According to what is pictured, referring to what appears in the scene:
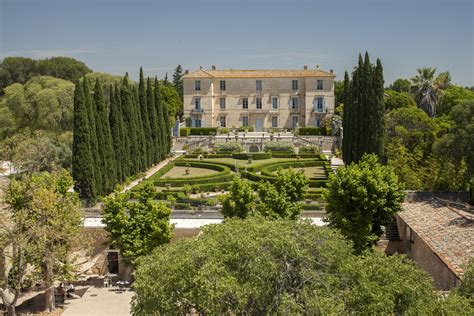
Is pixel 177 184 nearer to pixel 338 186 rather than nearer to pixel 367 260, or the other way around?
pixel 338 186

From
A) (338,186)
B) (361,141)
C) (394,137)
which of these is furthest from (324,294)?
(394,137)

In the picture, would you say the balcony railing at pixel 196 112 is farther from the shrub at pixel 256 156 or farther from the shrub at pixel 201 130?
the shrub at pixel 256 156

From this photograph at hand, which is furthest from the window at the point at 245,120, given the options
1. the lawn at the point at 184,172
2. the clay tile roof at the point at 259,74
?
the lawn at the point at 184,172

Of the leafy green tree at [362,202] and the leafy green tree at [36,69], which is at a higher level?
the leafy green tree at [36,69]

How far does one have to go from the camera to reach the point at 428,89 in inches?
2110

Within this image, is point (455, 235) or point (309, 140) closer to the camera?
point (455, 235)

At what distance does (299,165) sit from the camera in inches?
1903

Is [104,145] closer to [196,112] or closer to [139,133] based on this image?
[139,133]

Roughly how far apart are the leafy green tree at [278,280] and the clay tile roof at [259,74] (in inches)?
2215

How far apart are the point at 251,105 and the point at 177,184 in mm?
33392

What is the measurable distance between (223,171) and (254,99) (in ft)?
92.2

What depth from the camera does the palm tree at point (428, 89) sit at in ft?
174

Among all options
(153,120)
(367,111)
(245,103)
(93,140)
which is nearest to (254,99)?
(245,103)

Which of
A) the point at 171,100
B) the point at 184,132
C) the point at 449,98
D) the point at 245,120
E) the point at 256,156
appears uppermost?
the point at 171,100
